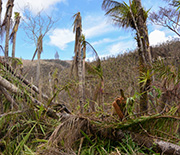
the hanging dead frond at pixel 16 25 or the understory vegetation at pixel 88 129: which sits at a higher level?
the hanging dead frond at pixel 16 25

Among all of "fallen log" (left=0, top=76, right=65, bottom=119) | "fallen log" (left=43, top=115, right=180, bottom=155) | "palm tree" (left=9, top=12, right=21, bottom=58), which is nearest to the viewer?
"fallen log" (left=43, top=115, right=180, bottom=155)

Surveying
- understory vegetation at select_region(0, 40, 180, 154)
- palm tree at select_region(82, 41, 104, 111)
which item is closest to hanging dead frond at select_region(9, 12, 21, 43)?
palm tree at select_region(82, 41, 104, 111)

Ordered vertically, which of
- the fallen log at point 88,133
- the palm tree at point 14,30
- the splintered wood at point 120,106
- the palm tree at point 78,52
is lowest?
the fallen log at point 88,133

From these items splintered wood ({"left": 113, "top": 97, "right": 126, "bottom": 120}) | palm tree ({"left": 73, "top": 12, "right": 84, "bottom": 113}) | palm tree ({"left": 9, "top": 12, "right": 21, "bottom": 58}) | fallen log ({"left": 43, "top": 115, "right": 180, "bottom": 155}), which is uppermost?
palm tree ({"left": 9, "top": 12, "right": 21, "bottom": 58})

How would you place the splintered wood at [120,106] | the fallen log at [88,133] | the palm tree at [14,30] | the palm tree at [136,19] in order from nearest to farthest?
the fallen log at [88,133] → the splintered wood at [120,106] → the palm tree at [136,19] → the palm tree at [14,30]

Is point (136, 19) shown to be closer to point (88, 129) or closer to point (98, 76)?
point (98, 76)

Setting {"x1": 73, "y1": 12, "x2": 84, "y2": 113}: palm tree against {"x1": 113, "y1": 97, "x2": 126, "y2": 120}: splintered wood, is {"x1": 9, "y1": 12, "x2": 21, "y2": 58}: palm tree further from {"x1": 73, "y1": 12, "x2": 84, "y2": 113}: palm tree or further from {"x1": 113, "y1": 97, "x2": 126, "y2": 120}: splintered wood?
{"x1": 113, "y1": 97, "x2": 126, "y2": 120}: splintered wood

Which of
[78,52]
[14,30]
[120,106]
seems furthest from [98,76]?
[14,30]

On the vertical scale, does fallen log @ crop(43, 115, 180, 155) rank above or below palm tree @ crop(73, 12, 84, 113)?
below

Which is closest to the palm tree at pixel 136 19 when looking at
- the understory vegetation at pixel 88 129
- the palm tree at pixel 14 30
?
the understory vegetation at pixel 88 129

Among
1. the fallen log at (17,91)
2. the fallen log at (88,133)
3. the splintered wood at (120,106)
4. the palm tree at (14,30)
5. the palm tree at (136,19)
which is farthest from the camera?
the palm tree at (14,30)

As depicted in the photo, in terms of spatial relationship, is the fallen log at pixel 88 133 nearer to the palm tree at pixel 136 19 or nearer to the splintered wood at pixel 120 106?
the splintered wood at pixel 120 106

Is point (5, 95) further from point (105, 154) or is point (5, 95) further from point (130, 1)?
point (130, 1)

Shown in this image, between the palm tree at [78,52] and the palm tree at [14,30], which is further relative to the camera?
the palm tree at [14,30]
